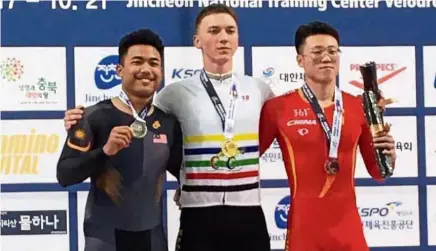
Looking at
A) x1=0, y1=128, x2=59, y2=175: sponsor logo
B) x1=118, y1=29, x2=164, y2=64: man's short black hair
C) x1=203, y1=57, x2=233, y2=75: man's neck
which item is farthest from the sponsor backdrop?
x1=118, y1=29, x2=164, y2=64: man's short black hair

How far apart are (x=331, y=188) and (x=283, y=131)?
0.28m

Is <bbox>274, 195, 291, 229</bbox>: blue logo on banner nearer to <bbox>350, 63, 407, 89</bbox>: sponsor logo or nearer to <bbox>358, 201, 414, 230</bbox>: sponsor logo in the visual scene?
<bbox>358, 201, 414, 230</bbox>: sponsor logo

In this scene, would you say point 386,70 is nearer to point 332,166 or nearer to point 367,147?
point 367,147

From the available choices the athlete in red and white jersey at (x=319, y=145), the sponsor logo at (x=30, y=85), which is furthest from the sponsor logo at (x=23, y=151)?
the athlete in red and white jersey at (x=319, y=145)

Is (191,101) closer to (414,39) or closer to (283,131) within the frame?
(283,131)

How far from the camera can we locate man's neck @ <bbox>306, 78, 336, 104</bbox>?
2467 mm

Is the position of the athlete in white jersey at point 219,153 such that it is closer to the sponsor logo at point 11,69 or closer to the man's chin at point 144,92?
the man's chin at point 144,92

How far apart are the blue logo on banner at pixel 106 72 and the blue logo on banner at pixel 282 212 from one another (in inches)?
44.5

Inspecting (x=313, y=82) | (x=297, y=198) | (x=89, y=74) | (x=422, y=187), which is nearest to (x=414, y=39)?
(x=422, y=187)

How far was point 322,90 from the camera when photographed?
2.47 meters

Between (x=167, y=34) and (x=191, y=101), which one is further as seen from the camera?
(x=167, y=34)

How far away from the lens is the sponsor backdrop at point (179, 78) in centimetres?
340

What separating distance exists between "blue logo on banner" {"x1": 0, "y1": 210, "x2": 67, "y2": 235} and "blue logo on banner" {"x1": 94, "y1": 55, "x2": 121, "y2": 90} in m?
0.72

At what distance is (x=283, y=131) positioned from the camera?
2.45m
